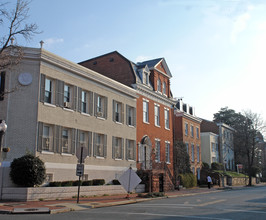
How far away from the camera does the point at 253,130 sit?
54938mm

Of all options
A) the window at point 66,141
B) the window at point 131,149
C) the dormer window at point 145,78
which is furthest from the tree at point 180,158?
the window at point 66,141

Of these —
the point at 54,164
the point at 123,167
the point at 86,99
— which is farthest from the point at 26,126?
the point at 123,167

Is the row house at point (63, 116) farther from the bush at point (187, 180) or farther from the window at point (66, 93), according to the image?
the bush at point (187, 180)

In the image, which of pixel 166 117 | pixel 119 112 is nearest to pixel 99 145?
pixel 119 112

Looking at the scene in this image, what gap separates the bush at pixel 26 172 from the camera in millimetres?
18594

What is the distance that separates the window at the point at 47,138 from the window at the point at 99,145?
4638 mm

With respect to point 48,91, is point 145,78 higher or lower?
higher

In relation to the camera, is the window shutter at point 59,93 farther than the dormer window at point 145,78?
No

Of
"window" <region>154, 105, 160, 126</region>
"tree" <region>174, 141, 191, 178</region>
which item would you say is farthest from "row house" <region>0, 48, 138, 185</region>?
"tree" <region>174, 141, 191, 178</region>

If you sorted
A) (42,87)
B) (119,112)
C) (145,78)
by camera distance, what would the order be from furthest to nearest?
1. (145,78)
2. (119,112)
3. (42,87)

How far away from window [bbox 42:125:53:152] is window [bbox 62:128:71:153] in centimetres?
123

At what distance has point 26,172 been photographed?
61.0 ft

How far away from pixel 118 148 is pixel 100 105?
4263 millimetres

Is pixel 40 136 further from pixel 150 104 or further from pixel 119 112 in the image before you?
pixel 150 104
